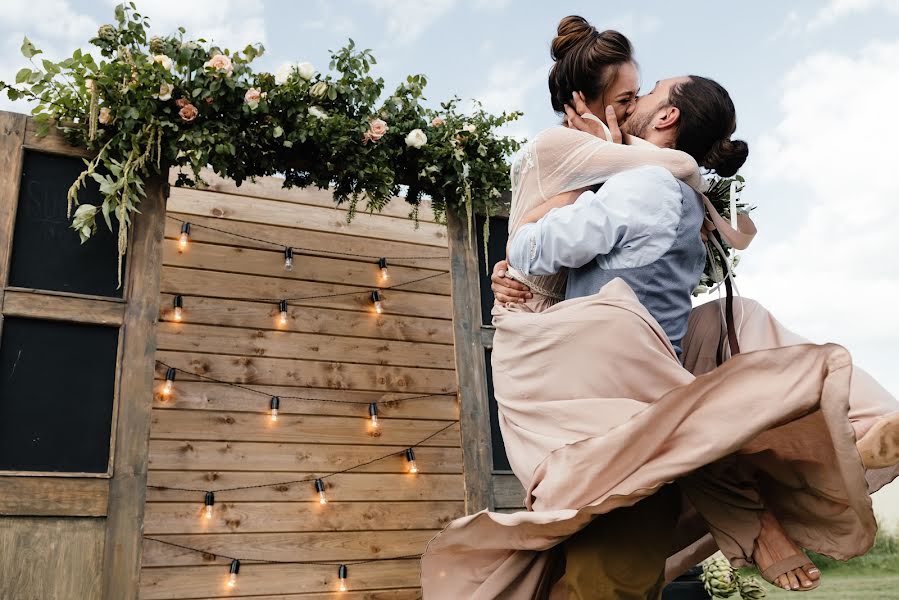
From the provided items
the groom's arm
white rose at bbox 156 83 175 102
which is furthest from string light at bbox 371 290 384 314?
the groom's arm

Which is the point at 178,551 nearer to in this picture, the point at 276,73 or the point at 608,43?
the point at 276,73

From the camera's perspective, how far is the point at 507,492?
13.7ft

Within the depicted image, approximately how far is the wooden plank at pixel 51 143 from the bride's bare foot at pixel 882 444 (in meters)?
3.35

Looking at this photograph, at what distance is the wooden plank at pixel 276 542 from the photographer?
4.13 meters

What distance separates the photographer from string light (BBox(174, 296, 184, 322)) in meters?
4.39

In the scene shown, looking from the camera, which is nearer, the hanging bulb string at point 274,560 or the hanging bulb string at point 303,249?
the hanging bulb string at point 274,560

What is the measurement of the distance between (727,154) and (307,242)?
3215mm

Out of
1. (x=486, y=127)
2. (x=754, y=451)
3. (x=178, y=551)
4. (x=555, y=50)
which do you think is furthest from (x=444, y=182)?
(x=754, y=451)

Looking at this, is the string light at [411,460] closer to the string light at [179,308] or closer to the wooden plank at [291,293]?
the wooden plank at [291,293]

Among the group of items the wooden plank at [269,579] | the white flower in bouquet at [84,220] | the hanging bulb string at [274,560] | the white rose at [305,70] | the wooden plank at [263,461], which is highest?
the white rose at [305,70]

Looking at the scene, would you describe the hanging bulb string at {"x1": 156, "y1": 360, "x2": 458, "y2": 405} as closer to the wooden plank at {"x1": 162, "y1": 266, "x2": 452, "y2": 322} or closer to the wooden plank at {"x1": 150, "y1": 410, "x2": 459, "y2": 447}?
the wooden plank at {"x1": 150, "y1": 410, "x2": 459, "y2": 447}

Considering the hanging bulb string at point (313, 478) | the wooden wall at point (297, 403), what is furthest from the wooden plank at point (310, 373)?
the hanging bulb string at point (313, 478)

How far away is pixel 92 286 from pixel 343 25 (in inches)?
66.9

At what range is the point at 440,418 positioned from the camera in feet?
15.9
